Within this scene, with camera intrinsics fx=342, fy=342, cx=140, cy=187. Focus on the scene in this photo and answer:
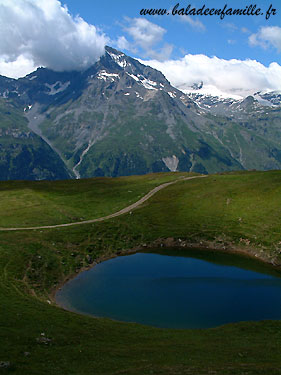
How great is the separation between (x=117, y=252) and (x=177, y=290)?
2511cm

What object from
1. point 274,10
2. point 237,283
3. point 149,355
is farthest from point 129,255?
point 274,10

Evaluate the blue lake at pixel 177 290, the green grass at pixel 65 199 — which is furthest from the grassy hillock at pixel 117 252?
the blue lake at pixel 177 290

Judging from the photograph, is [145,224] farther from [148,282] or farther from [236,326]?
[236,326]

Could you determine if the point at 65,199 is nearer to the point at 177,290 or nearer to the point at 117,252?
the point at 117,252

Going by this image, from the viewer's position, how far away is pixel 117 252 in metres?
90.1

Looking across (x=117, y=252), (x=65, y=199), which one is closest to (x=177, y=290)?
(x=117, y=252)

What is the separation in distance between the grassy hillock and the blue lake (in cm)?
486

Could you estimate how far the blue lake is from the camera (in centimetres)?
5694

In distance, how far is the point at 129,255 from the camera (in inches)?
3551

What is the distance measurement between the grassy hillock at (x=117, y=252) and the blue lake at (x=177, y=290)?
4858mm

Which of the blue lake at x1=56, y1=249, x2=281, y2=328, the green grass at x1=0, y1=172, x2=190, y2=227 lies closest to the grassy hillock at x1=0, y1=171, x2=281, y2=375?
the green grass at x1=0, y1=172, x2=190, y2=227

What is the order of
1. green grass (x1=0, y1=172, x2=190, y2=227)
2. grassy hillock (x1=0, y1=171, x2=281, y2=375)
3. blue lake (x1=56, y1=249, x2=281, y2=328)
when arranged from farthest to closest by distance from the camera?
1. green grass (x1=0, y1=172, x2=190, y2=227)
2. blue lake (x1=56, y1=249, x2=281, y2=328)
3. grassy hillock (x1=0, y1=171, x2=281, y2=375)

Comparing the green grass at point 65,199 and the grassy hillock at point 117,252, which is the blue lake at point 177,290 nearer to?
the grassy hillock at point 117,252

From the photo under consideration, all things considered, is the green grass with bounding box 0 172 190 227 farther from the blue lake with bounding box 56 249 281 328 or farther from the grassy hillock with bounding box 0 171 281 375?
the blue lake with bounding box 56 249 281 328
